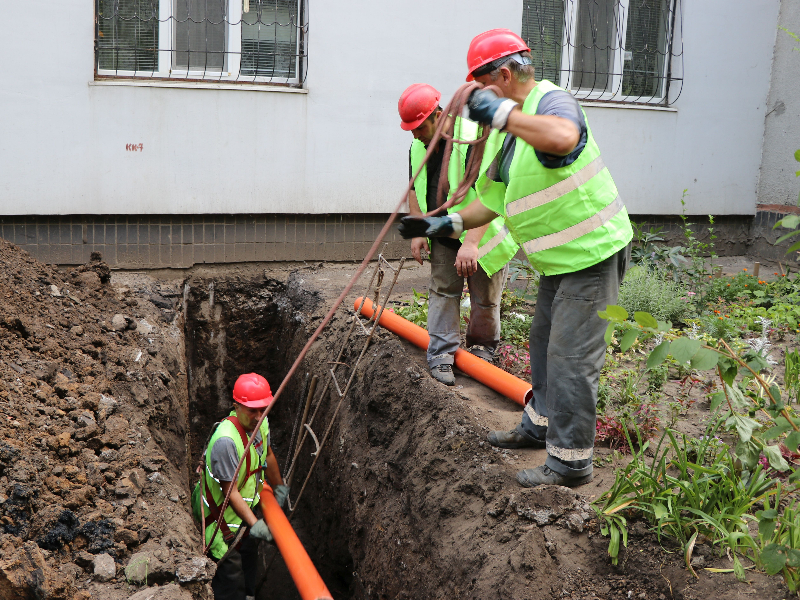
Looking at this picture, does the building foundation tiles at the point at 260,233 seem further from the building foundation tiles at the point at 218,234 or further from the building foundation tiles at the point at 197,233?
the building foundation tiles at the point at 197,233

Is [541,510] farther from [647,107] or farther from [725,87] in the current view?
[725,87]

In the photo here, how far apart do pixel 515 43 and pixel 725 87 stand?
6.17 metres

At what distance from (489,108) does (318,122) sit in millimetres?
4329

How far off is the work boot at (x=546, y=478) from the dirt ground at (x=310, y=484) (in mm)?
48

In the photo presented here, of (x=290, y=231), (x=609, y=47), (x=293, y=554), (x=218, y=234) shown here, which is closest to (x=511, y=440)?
(x=293, y=554)

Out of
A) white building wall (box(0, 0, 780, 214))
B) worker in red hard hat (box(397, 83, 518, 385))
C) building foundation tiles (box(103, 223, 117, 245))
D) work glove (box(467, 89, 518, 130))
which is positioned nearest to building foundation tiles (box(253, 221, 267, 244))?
white building wall (box(0, 0, 780, 214))

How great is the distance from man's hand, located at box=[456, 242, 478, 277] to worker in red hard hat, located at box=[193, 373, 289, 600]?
1.47 m

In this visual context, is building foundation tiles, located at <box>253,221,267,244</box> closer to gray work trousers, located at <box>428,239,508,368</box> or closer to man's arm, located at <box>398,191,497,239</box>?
gray work trousers, located at <box>428,239,508,368</box>

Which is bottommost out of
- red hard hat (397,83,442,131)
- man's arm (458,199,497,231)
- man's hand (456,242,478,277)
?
man's hand (456,242,478,277)

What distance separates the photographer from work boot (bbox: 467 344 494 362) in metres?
4.45

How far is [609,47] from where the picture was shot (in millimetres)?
7480

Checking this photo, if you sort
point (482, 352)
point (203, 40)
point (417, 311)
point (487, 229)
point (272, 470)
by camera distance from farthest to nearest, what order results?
1. point (203, 40)
2. point (417, 311)
3. point (272, 470)
4. point (482, 352)
5. point (487, 229)

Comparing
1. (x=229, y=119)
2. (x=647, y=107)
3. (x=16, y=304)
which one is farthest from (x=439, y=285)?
(x=647, y=107)

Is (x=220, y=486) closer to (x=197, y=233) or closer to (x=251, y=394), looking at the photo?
(x=251, y=394)
